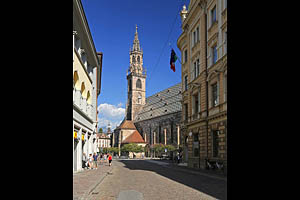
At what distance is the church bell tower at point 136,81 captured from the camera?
111875 millimetres

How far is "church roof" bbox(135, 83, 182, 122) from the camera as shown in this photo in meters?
91.1

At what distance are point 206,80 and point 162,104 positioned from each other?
73.5m

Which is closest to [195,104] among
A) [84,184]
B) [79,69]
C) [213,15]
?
[213,15]

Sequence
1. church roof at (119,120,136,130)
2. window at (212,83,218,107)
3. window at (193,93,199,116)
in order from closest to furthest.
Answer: window at (212,83,218,107)
window at (193,93,199,116)
church roof at (119,120,136,130)

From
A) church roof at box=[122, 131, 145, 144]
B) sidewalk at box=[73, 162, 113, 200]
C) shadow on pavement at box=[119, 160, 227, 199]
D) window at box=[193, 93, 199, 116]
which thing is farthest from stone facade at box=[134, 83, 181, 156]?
sidewalk at box=[73, 162, 113, 200]

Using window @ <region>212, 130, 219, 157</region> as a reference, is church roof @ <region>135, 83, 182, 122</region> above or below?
above

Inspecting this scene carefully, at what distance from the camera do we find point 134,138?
10038cm

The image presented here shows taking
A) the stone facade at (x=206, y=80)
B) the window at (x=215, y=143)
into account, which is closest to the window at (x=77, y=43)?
the stone facade at (x=206, y=80)

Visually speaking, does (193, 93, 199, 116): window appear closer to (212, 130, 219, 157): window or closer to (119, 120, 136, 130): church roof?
(212, 130, 219, 157): window

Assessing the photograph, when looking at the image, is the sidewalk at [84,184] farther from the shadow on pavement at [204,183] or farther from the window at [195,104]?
the window at [195,104]

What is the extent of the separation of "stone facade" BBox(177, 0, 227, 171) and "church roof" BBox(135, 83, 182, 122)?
53931mm
